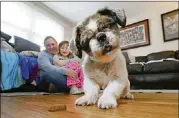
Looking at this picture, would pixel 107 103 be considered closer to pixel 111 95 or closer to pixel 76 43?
pixel 111 95

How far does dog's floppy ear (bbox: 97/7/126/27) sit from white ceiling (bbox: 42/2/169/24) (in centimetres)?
308

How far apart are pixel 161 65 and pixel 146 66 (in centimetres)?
26

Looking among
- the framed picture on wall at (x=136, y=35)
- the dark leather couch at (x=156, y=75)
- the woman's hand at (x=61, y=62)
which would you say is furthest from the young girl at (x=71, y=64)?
the framed picture on wall at (x=136, y=35)

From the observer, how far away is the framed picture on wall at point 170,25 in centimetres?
391

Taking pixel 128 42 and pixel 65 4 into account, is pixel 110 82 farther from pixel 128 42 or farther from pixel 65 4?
pixel 128 42

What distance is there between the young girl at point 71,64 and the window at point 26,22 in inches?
72.9

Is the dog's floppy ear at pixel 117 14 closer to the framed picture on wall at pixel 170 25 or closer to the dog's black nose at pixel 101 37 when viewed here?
the dog's black nose at pixel 101 37

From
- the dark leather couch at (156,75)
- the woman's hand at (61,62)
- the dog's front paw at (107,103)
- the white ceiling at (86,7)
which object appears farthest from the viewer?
the white ceiling at (86,7)

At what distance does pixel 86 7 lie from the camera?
4184 mm

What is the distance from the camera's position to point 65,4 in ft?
13.3

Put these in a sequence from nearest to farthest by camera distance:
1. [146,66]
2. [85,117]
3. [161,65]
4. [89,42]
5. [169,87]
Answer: [85,117] < [89,42] < [169,87] < [161,65] < [146,66]

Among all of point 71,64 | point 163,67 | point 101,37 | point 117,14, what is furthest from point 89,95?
point 163,67

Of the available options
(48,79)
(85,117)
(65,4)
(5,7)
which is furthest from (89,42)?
(65,4)

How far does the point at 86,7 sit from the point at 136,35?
1.39 metres
